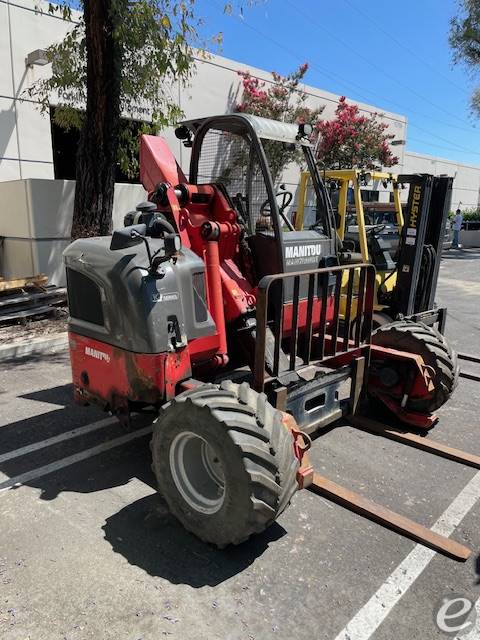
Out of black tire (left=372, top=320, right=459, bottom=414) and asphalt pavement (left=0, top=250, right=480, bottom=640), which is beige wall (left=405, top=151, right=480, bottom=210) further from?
asphalt pavement (left=0, top=250, right=480, bottom=640)

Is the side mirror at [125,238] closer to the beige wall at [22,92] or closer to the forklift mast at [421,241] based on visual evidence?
the forklift mast at [421,241]

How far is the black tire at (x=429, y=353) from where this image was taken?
455cm

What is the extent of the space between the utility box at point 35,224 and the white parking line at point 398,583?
8113 millimetres

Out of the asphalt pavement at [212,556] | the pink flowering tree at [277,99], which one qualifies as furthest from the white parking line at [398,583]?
the pink flowering tree at [277,99]

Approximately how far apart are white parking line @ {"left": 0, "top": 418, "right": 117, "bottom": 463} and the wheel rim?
5.77 feet

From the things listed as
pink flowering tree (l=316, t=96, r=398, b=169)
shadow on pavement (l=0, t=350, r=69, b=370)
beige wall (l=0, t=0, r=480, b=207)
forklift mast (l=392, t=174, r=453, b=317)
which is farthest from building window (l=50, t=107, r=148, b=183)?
forklift mast (l=392, t=174, r=453, b=317)

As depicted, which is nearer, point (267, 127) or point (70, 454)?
point (267, 127)

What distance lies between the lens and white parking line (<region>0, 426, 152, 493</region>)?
3.83 meters

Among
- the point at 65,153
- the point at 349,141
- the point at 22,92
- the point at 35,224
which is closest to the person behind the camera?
the point at 35,224

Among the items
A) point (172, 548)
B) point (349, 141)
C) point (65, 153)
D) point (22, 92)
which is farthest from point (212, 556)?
point (349, 141)

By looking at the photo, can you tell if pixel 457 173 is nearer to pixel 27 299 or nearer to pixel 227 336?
pixel 27 299

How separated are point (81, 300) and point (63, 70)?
20.5 ft

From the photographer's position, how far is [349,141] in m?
18.1

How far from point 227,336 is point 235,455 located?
152 cm
